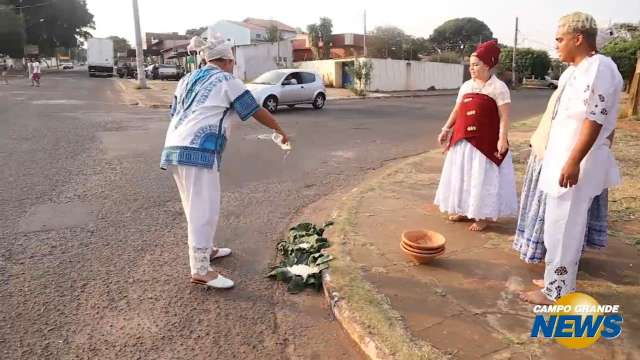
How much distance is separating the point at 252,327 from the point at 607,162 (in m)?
2.41

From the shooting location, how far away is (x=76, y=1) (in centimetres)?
5944

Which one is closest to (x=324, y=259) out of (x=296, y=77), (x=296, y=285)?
(x=296, y=285)

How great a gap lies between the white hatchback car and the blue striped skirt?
1247cm

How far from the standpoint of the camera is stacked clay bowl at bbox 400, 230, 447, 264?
3.58 m

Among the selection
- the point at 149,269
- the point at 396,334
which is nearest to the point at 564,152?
the point at 396,334

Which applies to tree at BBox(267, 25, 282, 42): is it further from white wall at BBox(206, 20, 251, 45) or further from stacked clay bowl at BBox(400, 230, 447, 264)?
stacked clay bowl at BBox(400, 230, 447, 264)

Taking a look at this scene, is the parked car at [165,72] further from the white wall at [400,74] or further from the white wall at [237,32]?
the white wall at [237,32]

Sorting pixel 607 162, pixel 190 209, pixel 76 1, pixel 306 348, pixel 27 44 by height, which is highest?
pixel 76 1

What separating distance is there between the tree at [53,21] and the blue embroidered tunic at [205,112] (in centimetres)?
6236

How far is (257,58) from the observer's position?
37.3m

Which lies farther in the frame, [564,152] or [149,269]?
[149,269]

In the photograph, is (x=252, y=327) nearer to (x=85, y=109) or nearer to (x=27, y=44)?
(x=85, y=109)

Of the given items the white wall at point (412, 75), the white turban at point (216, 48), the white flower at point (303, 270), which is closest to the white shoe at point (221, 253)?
the white flower at point (303, 270)

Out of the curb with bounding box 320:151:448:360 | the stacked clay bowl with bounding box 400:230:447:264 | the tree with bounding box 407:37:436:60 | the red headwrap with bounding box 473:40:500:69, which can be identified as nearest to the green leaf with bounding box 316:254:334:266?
the curb with bounding box 320:151:448:360
